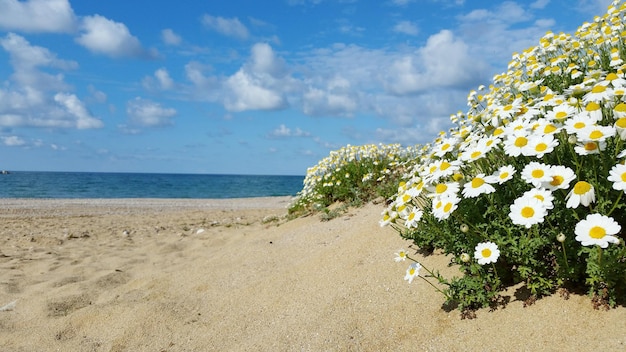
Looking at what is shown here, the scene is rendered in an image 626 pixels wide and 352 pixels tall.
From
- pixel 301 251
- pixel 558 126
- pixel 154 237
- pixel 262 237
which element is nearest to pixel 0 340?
pixel 301 251

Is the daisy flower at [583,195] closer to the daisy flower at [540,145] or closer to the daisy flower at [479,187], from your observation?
the daisy flower at [540,145]

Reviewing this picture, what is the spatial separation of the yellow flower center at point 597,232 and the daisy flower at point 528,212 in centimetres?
21

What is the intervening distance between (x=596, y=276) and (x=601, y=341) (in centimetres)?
32

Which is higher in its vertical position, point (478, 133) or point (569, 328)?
point (478, 133)

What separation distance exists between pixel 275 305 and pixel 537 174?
2469 millimetres

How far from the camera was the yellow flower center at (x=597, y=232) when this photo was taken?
6.67 feet

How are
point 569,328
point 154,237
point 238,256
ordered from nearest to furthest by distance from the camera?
point 569,328 < point 238,256 < point 154,237

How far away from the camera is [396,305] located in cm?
335

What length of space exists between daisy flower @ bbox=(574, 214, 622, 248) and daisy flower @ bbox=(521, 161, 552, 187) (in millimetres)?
263

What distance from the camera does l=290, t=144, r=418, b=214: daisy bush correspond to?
809 centimetres

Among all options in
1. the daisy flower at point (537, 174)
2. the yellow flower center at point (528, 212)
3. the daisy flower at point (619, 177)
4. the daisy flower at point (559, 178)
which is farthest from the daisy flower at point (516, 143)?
the daisy flower at point (619, 177)

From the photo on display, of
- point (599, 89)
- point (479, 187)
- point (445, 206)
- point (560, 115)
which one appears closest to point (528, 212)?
point (479, 187)

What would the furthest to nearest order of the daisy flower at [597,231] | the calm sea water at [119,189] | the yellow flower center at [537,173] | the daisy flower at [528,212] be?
1. the calm sea water at [119,189]
2. the yellow flower center at [537,173]
3. the daisy flower at [528,212]
4. the daisy flower at [597,231]

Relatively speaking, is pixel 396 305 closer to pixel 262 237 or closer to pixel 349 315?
pixel 349 315
